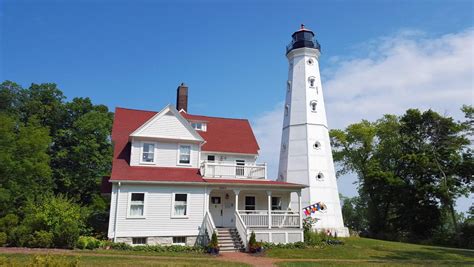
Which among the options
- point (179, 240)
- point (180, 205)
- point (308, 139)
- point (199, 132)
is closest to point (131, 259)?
point (179, 240)

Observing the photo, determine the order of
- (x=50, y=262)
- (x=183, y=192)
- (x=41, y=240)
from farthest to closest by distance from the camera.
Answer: (x=183, y=192) < (x=41, y=240) < (x=50, y=262)

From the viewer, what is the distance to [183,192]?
795 inches

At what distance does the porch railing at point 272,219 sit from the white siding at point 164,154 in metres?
4.69

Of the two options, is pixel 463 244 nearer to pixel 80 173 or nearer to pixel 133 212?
pixel 133 212

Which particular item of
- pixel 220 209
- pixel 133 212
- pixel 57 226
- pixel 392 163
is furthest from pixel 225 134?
pixel 392 163

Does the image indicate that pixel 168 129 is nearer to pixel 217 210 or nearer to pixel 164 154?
pixel 164 154

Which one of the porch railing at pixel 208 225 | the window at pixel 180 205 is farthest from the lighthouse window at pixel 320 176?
the window at pixel 180 205

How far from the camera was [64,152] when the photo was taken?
3322 centimetres

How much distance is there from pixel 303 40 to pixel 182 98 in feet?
37.8

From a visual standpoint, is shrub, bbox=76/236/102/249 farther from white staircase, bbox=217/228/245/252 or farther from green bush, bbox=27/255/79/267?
green bush, bbox=27/255/79/267

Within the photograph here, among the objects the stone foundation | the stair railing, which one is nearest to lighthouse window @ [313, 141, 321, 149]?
the stair railing

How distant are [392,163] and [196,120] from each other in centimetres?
2679

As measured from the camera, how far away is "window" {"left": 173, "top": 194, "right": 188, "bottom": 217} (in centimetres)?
1994

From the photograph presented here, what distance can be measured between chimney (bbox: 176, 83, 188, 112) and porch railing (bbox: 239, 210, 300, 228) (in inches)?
427
